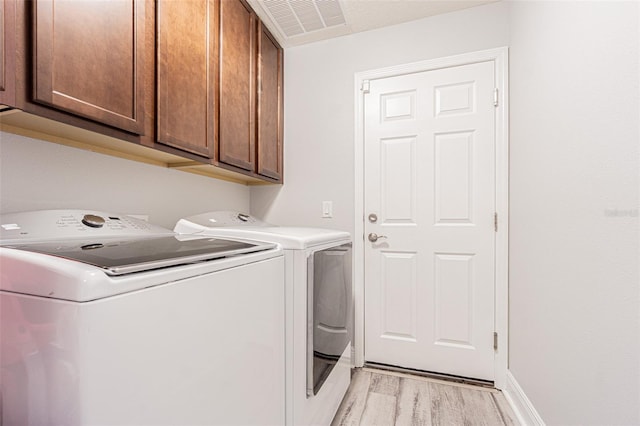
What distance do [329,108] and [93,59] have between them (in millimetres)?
1525

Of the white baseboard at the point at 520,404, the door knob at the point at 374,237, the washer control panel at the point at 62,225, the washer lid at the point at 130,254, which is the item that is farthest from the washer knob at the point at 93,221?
the white baseboard at the point at 520,404

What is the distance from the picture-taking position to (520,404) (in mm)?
1531

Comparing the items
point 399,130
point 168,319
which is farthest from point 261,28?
point 168,319

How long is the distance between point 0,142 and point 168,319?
0.99 metres

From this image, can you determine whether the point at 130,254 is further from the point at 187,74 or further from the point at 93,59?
the point at 187,74

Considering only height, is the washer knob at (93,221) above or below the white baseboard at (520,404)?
above

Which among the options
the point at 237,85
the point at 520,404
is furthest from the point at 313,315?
the point at 237,85

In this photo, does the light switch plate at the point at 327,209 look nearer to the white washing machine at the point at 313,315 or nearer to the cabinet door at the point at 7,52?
the white washing machine at the point at 313,315

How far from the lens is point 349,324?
1738mm

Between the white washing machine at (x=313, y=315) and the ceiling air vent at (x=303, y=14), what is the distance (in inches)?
56.1

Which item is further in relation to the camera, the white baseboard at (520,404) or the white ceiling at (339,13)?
the white ceiling at (339,13)

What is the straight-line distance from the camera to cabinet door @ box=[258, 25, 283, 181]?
1998 millimetres

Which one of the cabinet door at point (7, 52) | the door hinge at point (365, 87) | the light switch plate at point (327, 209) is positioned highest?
the door hinge at point (365, 87)

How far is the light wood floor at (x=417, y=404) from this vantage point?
1519 mm
